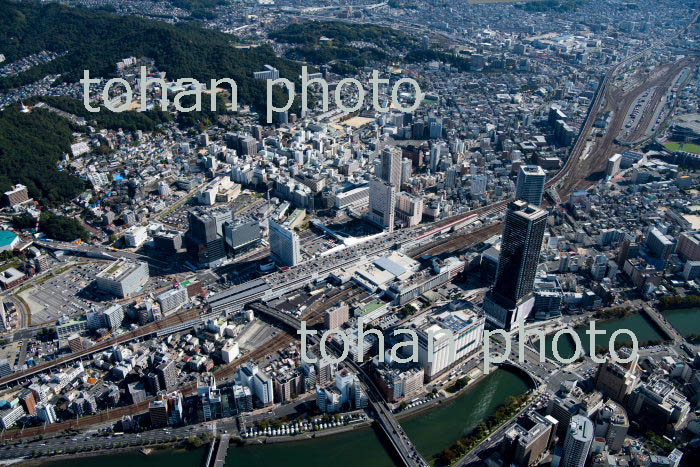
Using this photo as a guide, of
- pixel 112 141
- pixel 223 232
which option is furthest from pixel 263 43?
pixel 223 232

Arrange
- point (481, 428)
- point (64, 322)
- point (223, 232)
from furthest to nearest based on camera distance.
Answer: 1. point (223, 232)
2. point (64, 322)
3. point (481, 428)

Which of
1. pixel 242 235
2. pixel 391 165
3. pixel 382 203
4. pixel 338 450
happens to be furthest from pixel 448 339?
pixel 391 165

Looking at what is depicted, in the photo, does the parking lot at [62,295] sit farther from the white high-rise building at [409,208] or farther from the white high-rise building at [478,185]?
the white high-rise building at [478,185]

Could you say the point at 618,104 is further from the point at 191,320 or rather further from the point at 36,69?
the point at 36,69

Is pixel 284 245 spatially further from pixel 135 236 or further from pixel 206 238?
pixel 135 236

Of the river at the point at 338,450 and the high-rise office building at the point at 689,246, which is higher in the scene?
the high-rise office building at the point at 689,246

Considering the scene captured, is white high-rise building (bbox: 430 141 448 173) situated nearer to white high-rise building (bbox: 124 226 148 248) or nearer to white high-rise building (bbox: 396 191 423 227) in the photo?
white high-rise building (bbox: 396 191 423 227)

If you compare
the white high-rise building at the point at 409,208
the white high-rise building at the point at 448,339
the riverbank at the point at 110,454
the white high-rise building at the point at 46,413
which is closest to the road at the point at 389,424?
the white high-rise building at the point at 448,339
